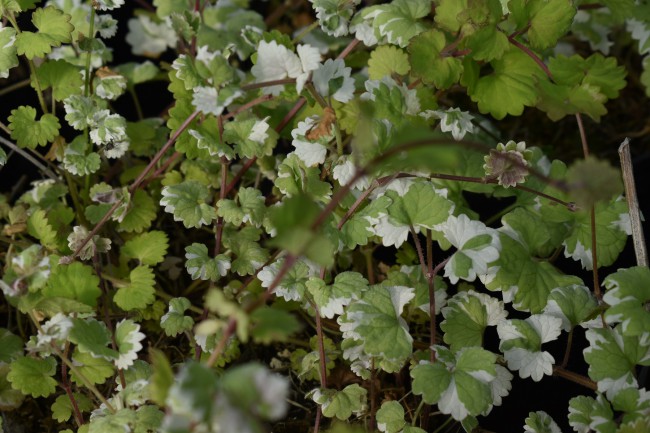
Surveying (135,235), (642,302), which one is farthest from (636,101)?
(135,235)

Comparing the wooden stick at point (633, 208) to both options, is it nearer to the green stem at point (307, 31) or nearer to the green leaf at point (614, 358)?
the green leaf at point (614, 358)

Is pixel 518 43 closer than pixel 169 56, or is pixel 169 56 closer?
pixel 518 43

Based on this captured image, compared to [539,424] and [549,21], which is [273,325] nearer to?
[539,424]

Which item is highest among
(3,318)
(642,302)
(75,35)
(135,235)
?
(75,35)

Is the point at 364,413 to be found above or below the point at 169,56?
below

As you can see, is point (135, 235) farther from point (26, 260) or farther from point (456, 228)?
point (456, 228)

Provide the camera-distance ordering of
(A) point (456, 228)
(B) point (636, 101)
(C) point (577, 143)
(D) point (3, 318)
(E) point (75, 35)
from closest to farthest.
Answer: (A) point (456, 228) → (E) point (75, 35) → (D) point (3, 318) → (C) point (577, 143) → (B) point (636, 101)

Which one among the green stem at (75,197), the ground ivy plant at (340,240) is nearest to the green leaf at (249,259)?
the ground ivy plant at (340,240)
